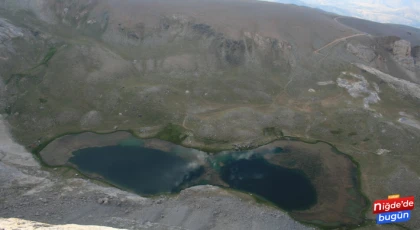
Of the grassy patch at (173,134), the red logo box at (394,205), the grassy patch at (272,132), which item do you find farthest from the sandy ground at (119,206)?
the grassy patch at (272,132)

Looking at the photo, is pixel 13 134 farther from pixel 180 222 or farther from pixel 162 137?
pixel 180 222

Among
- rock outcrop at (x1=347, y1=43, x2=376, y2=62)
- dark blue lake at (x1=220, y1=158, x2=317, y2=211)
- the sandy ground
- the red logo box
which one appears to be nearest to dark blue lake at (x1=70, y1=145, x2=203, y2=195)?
the sandy ground

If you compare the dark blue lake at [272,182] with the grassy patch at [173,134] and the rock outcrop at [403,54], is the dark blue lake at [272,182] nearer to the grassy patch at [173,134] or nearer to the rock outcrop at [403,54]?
the grassy patch at [173,134]

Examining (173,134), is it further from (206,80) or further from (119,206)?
(206,80)

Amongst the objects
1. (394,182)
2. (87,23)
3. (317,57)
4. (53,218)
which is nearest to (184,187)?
(53,218)

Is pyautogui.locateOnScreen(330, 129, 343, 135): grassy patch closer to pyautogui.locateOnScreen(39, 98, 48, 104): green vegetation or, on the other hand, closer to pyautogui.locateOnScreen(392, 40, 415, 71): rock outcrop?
pyautogui.locateOnScreen(392, 40, 415, 71): rock outcrop

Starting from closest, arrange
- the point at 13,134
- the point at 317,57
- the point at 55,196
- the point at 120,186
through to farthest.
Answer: the point at 55,196 < the point at 120,186 < the point at 13,134 < the point at 317,57
